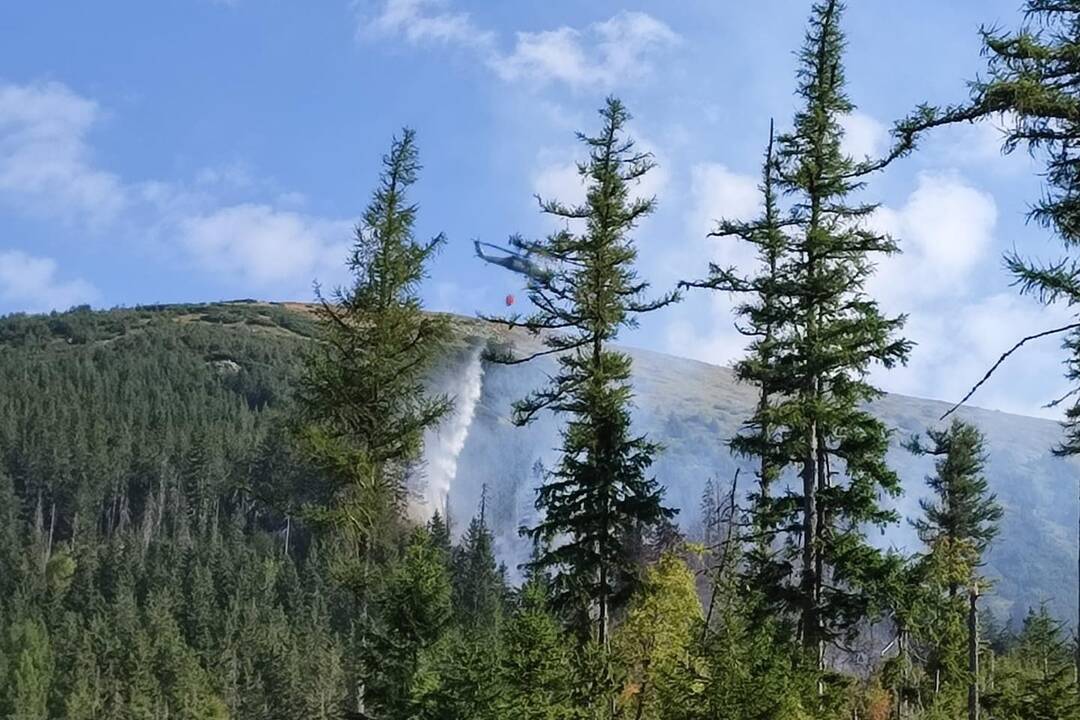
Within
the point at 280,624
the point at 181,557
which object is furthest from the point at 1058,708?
the point at 181,557

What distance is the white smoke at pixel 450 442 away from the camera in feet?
534

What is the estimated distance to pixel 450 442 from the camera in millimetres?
175875

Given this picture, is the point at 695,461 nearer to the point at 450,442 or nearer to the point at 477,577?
the point at 450,442

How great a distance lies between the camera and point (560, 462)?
2245cm

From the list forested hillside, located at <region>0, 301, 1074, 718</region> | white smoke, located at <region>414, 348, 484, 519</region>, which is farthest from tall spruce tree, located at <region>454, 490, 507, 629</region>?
white smoke, located at <region>414, 348, 484, 519</region>

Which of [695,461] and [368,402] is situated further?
[695,461]

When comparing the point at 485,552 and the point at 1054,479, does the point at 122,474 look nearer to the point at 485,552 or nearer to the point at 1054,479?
the point at 485,552

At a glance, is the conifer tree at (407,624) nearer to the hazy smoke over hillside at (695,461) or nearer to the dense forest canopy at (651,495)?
the dense forest canopy at (651,495)

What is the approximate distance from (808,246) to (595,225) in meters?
4.79

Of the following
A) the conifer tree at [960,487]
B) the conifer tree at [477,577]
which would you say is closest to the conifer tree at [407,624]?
the conifer tree at [960,487]

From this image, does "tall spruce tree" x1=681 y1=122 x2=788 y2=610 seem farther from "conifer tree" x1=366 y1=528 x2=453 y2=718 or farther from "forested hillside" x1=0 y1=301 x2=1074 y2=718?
"forested hillside" x1=0 y1=301 x2=1074 y2=718

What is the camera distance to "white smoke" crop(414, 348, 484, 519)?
534 feet

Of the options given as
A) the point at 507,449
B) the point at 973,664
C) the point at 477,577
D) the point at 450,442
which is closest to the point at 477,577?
the point at 477,577

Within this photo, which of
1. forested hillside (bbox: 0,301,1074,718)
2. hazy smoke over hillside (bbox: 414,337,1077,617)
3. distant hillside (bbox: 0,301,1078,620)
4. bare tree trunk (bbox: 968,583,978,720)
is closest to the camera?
bare tree trunk (bbox: 968,583,978,720)
